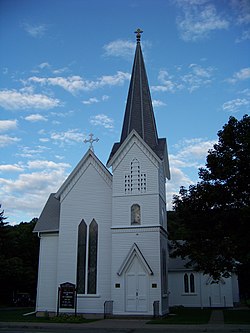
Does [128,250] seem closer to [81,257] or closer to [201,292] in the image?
[81,257]

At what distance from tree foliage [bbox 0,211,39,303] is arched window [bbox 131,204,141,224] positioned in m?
21.3

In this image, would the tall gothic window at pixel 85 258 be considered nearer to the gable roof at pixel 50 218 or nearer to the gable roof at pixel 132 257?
the gable roof at pixel 50 218

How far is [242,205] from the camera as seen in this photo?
21047 mm

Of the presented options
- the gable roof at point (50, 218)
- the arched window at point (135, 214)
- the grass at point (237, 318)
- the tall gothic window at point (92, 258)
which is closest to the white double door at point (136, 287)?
the arched window at point (135, 214)

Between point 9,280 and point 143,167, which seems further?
point 9,280

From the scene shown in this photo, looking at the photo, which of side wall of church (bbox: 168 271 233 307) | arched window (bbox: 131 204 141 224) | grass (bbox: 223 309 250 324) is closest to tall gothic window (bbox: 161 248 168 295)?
arched window (bbox: 131 204 141 224)

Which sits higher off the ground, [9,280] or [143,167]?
[143,167]

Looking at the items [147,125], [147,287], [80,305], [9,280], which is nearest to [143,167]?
[147,125]

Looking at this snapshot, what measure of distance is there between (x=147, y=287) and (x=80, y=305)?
5019 millimetres

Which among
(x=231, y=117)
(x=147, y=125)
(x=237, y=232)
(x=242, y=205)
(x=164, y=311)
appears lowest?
(x=164, y=311)

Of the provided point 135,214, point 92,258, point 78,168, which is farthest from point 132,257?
point 78,168

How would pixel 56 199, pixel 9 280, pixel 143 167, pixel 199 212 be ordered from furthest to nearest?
1. pixel 9 280
2. pixel 56 199
3. pixel 143 167
4. pixel 199 212

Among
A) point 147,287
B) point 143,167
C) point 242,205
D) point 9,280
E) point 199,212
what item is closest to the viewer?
point 242,205

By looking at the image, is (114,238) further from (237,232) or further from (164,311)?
(237,232)
